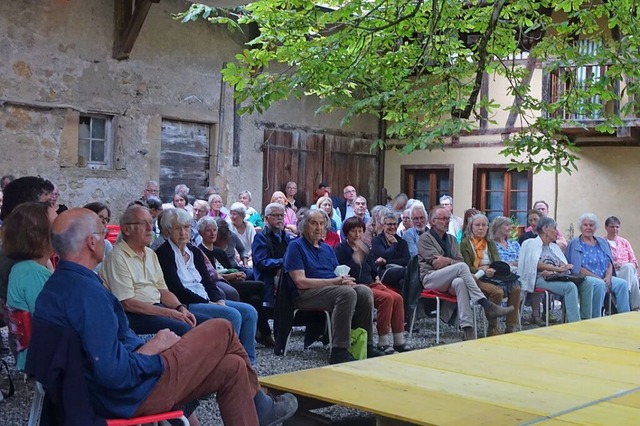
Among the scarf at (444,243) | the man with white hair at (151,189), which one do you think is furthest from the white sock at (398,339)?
the man with white hair at (151,189)

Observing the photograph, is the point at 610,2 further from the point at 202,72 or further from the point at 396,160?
the point at 396,160

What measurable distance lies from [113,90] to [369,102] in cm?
498

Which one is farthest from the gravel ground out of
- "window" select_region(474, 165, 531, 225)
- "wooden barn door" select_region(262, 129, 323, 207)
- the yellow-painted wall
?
"window" select_region(474, 165, 531, 225)

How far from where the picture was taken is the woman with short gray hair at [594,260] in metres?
9.20

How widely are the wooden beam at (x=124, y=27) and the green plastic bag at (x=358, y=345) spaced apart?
6.19m

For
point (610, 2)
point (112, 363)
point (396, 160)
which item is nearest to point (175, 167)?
point (396, 160)

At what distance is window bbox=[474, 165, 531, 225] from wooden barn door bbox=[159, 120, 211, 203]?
5.48m

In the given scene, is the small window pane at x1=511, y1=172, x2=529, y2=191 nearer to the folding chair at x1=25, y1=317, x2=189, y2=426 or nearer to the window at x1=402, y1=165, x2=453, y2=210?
the window at x1=402, y1=165, x2=453, y2=210

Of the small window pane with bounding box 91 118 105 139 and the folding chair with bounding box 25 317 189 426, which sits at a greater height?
the small window pane with bounding box 91 118 105 139

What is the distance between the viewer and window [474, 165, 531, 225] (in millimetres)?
15445

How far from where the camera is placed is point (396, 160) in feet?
53.7

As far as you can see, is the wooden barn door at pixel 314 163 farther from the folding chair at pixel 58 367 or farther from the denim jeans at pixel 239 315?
the folding chair at pixel 58 367

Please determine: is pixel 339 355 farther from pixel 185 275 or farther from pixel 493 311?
pixel 493 311

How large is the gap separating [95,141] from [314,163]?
14.4 feet
